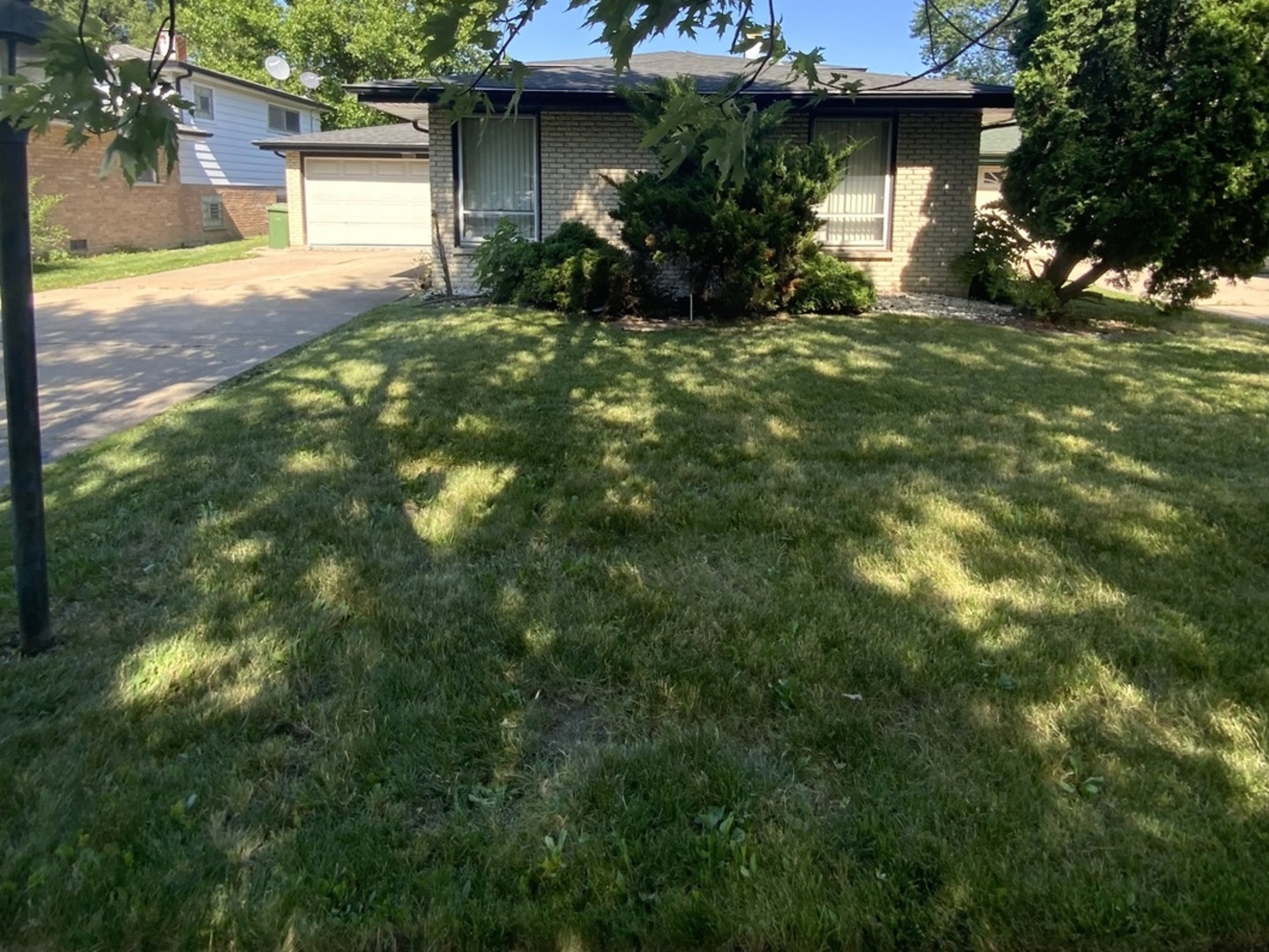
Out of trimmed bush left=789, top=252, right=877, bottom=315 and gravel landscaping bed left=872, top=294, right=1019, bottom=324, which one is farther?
gravel landscaping bed left=872, top=294, right=1019, bottom=324

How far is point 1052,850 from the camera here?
2418 millimetres

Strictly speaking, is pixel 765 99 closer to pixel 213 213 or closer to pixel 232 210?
pixel 213 213

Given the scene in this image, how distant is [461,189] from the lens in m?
14.4

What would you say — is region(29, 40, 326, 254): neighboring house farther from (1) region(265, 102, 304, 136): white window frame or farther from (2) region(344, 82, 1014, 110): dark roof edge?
(2) region(344, 82, 1014, 110): dark roof edge

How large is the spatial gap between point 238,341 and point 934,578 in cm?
896

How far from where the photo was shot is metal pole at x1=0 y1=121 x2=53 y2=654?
309 cm

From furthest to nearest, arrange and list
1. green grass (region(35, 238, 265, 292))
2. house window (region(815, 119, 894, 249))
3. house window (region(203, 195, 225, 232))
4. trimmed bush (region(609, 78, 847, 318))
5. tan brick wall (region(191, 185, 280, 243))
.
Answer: house window (region(203, 195, 225, 232))
tan brick wall (region(191, 185, 280, 243))
green grass (region(35, 238, 265, 292))
house window (region(815, 119, 894, 249))
trimmed bush (region(609, 78, 847, 318))

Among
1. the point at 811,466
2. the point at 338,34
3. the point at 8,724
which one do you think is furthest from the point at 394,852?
the point at 338,34

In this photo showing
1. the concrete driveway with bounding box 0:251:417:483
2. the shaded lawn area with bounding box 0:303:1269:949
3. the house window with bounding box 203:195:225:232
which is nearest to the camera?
the shaded lawn area with bounding box 0:303:1269:949

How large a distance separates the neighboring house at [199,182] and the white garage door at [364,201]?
10.9 ft

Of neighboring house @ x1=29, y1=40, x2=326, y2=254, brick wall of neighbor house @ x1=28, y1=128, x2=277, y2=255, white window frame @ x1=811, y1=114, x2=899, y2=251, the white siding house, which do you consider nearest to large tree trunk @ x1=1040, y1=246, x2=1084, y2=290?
white window frame @ x1=811, y1=114, x2=899, y2=251

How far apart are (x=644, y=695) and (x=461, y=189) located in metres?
12.5

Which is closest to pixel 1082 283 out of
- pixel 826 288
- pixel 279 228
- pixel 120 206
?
pixel 826 288

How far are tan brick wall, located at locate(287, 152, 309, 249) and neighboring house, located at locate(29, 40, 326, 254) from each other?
2492mm
